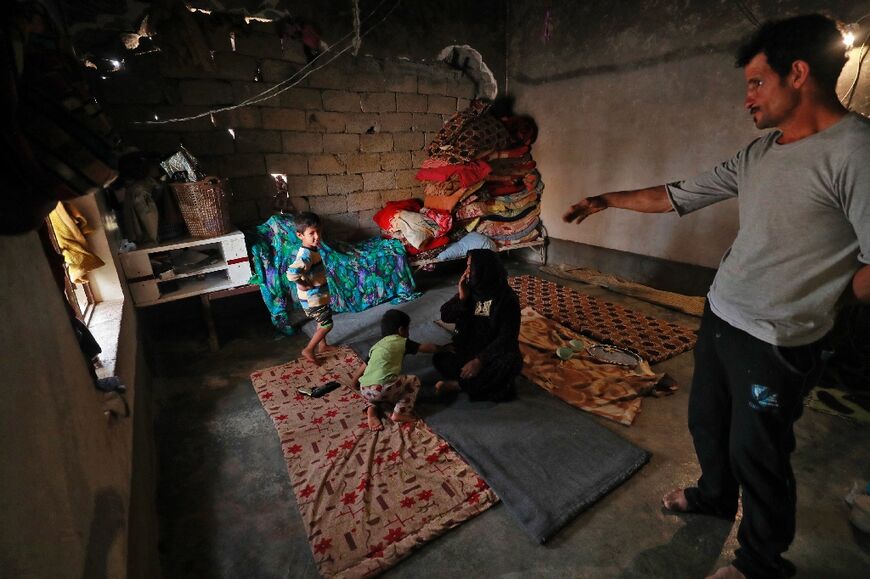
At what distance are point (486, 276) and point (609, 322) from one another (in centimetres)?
197

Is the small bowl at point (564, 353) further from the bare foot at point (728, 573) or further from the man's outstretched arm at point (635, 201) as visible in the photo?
the bare foot at point (728, 573)

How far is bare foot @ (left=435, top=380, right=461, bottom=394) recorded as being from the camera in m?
Result: 2.89

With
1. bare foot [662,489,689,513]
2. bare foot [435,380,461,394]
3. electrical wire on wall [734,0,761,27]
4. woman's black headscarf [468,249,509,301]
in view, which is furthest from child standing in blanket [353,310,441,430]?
electrical wire on wall [734,0,761,27]

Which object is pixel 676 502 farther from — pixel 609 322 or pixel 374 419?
pixel 609 322

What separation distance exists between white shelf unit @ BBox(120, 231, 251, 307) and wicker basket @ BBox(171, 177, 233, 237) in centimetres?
9

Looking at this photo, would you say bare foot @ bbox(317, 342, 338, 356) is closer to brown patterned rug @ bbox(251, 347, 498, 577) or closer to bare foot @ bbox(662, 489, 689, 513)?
brown patterned rug @ bbox(251, 347, 498, 577)

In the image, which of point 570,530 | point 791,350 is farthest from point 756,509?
point 570,530

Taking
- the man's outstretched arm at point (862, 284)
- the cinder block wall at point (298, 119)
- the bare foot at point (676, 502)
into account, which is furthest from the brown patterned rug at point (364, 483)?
the cinder block wall at point (298, 119)

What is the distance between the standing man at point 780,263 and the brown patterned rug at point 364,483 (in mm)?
1104

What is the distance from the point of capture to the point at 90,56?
3459mm

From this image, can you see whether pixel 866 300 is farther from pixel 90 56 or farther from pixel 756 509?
pixel 90 56

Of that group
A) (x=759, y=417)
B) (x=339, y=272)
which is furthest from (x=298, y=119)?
(x=759, y=417)

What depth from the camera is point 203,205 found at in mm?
3479

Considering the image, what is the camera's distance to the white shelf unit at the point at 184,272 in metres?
3.28
